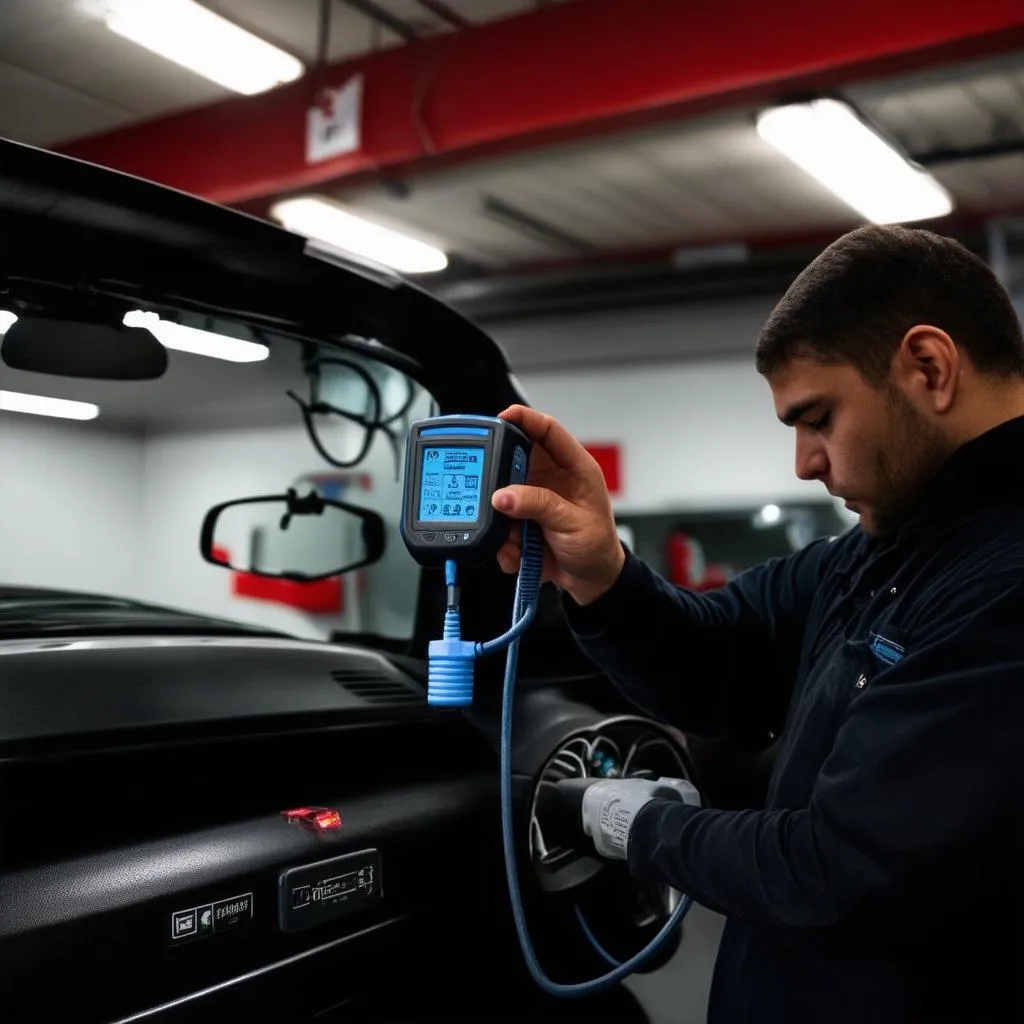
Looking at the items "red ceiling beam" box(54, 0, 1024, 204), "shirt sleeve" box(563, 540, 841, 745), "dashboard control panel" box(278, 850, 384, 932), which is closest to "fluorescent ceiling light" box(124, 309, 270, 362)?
"shirt sleeve" box(563, 540, 841, 745)

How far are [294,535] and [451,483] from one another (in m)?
0.67

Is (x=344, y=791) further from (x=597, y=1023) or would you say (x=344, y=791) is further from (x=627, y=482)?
(x=627, y=482)

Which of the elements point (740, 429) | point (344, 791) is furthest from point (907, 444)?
point (740, 429)

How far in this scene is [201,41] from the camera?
4.68 metres

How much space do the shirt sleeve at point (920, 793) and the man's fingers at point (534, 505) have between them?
370 millimetres

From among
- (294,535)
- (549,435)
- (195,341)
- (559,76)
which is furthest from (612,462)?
(549,435)

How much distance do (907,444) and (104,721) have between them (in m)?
0.85

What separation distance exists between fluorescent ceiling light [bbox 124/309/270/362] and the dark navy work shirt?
79cm

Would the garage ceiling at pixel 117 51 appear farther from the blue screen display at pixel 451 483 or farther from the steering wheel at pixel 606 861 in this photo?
the blue screen display at pixel 451 483

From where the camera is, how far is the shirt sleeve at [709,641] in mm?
1397

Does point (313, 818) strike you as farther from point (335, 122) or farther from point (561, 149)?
point (335, 122)

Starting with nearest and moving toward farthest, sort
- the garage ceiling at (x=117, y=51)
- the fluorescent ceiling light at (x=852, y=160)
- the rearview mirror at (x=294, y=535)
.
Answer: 1. the rearview mirror at (x=294, y=535)
2. the fluorescent ceiling light at (x=852, y=160)
3. the garage ceiling at (x=117, y=51)

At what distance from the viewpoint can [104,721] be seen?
1141 millimetres

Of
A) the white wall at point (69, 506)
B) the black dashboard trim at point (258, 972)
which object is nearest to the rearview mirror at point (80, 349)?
the white wall at point (69, 506)
